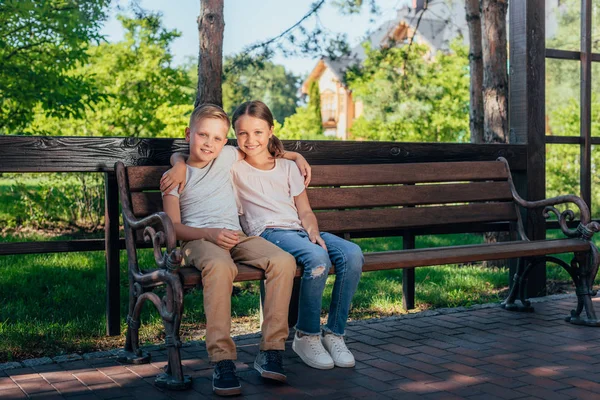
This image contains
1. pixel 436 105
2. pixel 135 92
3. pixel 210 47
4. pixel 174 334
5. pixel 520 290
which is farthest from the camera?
pixel 436 105

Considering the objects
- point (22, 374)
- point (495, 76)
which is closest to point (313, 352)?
point (22, 374)

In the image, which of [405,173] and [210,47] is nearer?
[405,173]

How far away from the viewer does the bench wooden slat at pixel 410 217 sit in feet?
15.7

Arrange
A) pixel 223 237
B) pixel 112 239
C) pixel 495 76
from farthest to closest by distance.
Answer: pixel 495 76 → pixel 112 239 → pixel 223 237

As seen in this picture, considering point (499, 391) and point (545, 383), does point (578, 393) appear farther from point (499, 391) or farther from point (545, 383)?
point (499, 391)

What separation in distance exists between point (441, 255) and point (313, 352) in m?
1.04

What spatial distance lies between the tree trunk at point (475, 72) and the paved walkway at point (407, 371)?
491 centimetres

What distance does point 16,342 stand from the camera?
4.25 metres

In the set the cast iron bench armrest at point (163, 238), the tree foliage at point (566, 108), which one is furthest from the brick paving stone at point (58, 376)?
the tree foliage at point (566, 108)

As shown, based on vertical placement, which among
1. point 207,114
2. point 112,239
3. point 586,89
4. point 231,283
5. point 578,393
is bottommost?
point 578,393

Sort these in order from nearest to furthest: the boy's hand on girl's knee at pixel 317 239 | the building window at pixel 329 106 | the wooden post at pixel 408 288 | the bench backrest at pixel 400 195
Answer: the boy's hand on girl's knee at pixel 317 239, the bench backrest at pixel 400 195, the wooden post at pixel 408 288, the building window at pixel 329 106

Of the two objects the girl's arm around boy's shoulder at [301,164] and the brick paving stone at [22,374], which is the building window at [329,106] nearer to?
the girl's arm around boy's shoulder at [301,164]

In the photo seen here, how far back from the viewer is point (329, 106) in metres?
56.4

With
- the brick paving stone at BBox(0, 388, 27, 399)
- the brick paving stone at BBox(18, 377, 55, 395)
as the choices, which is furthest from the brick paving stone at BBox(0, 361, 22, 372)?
the brick paving stone at BBox(0, 388, 27, 399)
